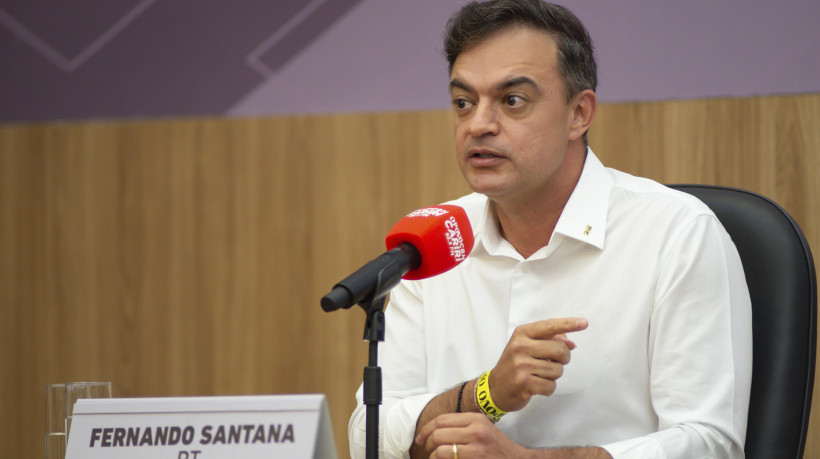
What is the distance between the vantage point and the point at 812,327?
1.33 m

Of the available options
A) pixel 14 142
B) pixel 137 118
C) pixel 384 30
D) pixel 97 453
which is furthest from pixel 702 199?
pixel 14 142

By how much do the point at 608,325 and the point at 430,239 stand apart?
48 centimetres

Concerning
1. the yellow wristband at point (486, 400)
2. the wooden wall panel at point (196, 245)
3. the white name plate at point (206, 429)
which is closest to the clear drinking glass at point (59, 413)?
the white name plate at point (206, 429)

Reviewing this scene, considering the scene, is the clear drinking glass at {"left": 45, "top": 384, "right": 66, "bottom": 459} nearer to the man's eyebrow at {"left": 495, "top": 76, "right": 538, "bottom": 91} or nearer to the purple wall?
the man's eyebrow at {"left": 495, "top": 76, "right": 538, "bottom": 91}

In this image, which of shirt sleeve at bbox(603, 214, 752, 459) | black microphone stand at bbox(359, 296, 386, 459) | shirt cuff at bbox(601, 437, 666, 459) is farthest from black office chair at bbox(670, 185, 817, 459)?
black microphone stand at bbox(359, 296, 386, 459)

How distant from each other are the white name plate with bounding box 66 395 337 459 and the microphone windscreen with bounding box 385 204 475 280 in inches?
9.9

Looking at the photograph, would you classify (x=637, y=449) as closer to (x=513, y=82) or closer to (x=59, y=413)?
(x=513, y=82)

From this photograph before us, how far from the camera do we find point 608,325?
4.87 feet

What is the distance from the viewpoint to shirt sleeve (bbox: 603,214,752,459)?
1303 millimetres

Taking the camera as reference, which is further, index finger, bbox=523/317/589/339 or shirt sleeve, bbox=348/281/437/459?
shirt sleeve, bbox=348/281/437/459

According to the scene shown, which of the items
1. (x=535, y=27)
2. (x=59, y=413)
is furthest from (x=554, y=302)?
(x=59, y=413)

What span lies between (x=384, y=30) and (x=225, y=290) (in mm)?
989

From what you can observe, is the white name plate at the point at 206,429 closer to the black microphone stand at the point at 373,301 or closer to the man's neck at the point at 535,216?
the black microphone stand at the point at 373,301

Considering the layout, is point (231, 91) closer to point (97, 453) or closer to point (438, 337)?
point (438, 337)
